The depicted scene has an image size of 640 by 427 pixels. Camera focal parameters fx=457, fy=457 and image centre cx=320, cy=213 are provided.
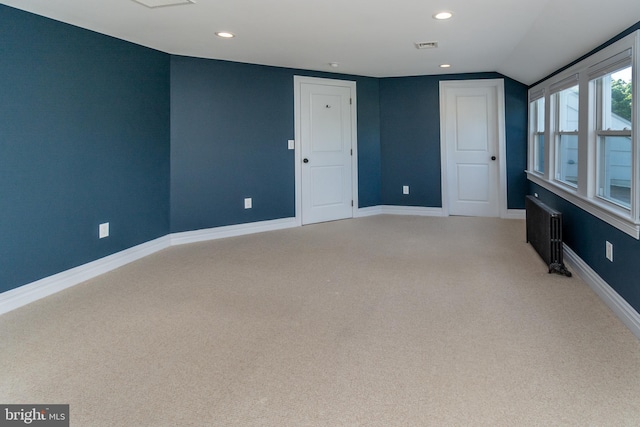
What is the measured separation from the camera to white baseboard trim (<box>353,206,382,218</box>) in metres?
6.92

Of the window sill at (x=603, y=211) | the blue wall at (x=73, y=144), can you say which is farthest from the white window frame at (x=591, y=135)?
the blue wall at (x=73, y=144)

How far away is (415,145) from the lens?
6957 mm

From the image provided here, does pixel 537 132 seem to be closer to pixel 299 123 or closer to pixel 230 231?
pixel 299 123

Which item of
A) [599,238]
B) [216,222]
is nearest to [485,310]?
[599,238]

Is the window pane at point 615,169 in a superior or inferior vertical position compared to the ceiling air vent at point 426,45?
inferior

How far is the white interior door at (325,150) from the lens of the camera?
6.23m

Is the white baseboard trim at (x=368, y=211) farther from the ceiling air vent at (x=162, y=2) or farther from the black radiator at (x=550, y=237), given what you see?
the ceiling air vent at (x=162, y=2)

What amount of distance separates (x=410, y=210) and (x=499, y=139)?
164 cm

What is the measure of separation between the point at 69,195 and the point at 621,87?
418 centimetres

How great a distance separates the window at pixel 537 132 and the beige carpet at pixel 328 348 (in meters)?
2.19

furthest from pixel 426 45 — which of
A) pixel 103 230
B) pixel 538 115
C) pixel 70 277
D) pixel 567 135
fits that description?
pixel 70 277

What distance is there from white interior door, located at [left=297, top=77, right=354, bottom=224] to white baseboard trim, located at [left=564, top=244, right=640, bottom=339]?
3.26 m

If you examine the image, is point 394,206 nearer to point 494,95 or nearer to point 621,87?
point 494,95

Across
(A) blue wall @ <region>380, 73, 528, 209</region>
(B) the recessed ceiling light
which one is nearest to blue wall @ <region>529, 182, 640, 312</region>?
(B) the recessed ceiling light
